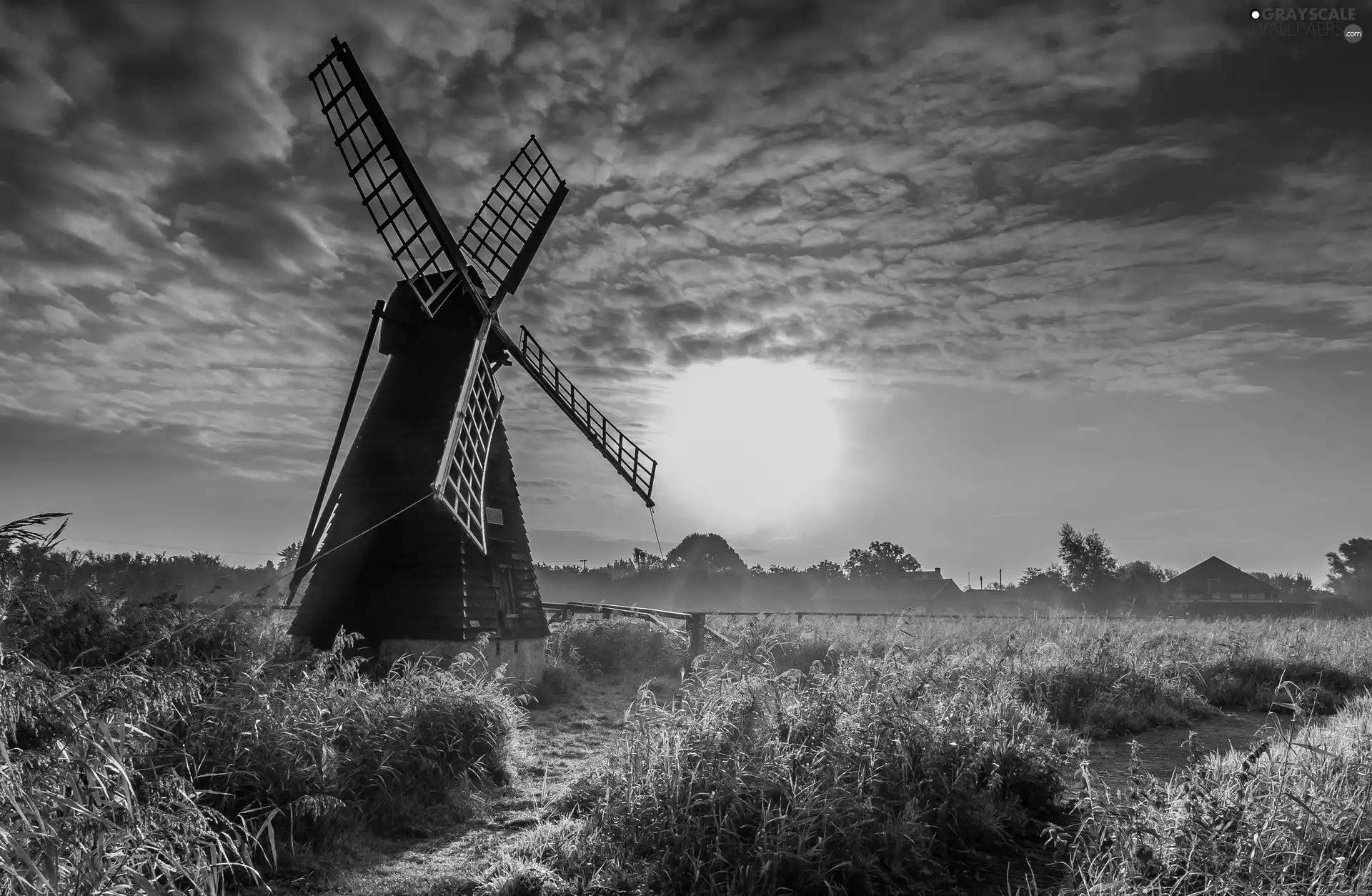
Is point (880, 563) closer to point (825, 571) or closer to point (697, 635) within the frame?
point (825, 571)

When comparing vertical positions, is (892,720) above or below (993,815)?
above

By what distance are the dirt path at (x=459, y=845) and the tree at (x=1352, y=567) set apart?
8154cm

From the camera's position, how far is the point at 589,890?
594cm

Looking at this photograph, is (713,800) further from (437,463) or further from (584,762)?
(437,463)

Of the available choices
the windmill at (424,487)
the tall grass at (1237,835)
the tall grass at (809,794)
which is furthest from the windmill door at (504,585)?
the tall grass at (1237,835)

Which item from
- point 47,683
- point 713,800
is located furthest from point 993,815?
point 47,683

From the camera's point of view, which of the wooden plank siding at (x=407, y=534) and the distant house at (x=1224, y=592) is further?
the distant house at (x=1224, y=592)

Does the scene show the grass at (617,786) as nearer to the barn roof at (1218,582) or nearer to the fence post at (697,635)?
the fence post at (697,635)

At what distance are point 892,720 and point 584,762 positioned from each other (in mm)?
4982

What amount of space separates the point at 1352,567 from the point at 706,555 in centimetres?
6107

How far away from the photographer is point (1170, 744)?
1180 cm

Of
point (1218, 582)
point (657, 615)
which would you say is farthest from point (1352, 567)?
point (657, 615)

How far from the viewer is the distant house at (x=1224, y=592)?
49.6 metres

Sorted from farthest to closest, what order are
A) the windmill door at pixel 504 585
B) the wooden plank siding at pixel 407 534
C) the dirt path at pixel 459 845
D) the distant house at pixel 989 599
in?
the distant house at pixel 989 599, the windmill door at pixel 504 585, the wooden plank siding at pixel 407 534, the dirt path at pixel 459 845
